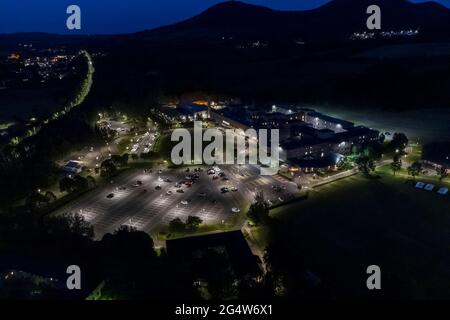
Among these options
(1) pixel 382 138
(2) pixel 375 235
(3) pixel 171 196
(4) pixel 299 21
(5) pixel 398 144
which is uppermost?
(4) pixel 299 21

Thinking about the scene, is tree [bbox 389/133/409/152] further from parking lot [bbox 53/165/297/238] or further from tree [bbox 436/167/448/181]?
parking lot [bbox 53/165/297/238]

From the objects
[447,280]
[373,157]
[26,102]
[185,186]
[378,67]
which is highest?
[378,67]

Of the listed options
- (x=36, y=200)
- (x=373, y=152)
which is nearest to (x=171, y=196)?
(x=36, y=200)

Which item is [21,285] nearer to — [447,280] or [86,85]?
[447,280]

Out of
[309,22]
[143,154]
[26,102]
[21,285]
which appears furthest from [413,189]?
[309,22]

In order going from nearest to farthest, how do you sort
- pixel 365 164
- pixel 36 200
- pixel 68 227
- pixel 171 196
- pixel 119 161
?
pixel 68 227 < pixel 36 200 < pixel 171 196 < pixel 365 164 < pixel 119 161

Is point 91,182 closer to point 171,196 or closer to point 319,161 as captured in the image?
point 171,196
